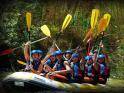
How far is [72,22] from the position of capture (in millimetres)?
14266

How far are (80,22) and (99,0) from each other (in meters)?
0.42

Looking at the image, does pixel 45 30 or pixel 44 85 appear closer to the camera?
pixel 44 85

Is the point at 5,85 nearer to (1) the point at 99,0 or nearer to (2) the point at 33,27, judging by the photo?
(2) the point at 33,27

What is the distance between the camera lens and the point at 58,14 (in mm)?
14289

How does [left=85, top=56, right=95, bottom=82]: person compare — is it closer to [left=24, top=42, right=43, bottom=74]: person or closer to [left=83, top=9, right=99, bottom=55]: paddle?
[left=83, top=9, right=99, bottom=55]: paddle

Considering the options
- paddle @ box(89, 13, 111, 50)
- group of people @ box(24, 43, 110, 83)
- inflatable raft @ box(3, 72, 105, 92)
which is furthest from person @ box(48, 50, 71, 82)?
paddle @ box(89, 13, 111, 50)

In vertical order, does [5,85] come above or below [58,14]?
below

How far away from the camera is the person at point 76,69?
1423 centimetres

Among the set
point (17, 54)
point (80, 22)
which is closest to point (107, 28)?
point (80, 22)

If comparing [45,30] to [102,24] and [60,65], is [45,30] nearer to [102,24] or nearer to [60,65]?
[60,65]

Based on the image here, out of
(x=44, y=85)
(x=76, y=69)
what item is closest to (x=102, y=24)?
(x=76, y=69)

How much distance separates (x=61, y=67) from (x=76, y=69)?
22 cm

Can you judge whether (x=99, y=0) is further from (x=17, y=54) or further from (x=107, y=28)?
(x=17, y=54)

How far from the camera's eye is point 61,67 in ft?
46.7
